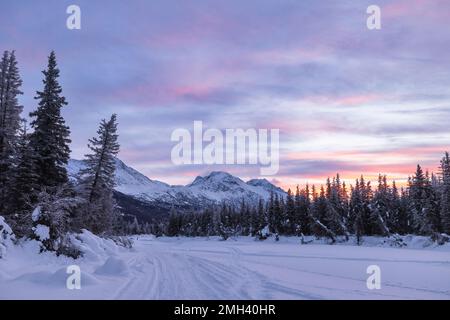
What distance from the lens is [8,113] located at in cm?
3325

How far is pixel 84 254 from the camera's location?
23.1m

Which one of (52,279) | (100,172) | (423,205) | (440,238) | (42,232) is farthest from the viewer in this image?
(423,205)

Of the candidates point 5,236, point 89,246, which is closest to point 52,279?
point 5,236

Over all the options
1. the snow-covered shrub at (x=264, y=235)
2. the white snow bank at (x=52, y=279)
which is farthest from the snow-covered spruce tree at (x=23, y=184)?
the snow-covered shrub at (x=264, y=235)

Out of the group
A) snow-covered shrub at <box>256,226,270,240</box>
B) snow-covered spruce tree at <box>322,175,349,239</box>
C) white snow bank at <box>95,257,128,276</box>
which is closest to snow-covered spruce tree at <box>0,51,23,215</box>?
white snow bank at <box>95,257,128,276</box>

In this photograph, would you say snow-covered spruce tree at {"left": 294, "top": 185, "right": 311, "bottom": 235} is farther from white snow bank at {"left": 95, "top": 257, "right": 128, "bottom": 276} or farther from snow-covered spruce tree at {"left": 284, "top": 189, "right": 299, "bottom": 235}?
white snow bank at {"left": 95, "top": 257, "right": 128, "bottom": 276}

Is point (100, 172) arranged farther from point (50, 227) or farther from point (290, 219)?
point (290, 219)

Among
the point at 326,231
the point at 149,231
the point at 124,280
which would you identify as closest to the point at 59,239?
the point at 124,280

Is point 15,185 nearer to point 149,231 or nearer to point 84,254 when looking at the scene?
point 84,254

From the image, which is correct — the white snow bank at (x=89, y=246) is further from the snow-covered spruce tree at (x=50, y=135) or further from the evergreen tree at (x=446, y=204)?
the evergreen tree at (x=446, y=204)

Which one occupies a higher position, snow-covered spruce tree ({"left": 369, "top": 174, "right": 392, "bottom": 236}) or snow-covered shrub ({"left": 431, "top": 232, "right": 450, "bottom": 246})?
snow-covered spruce tree ({"left": 369, "top": 174, "right": 392, "bottom": 236})

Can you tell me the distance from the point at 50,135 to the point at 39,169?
8.19 feet

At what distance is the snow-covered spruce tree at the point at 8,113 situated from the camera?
31.7 m

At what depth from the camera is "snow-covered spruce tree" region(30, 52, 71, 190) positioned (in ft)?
94.1
